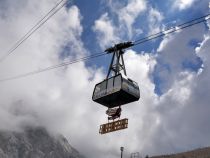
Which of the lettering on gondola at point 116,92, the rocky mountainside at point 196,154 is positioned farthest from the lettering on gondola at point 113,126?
the rocky mountainside at point 196,154

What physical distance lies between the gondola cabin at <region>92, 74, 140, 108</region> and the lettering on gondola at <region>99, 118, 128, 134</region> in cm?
219

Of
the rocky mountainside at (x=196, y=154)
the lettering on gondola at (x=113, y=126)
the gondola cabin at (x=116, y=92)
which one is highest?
the rocky mountainside at (x=196, y=154)

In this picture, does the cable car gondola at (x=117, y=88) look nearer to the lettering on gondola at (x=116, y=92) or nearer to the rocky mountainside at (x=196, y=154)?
the lettering on gondola at (x=116, y=92)

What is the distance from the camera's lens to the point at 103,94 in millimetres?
26812

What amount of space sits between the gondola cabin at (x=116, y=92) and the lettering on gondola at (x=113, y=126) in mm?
2194

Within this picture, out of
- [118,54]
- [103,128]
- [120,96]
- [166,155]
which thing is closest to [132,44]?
[118,54]

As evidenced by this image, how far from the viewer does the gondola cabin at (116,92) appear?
25.9m

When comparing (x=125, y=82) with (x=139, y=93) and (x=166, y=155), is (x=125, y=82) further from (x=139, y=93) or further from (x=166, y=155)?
(x=166, y=155)

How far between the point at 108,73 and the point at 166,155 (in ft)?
188

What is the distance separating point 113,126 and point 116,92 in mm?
2442

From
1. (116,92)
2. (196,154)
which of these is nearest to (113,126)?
(116,92)

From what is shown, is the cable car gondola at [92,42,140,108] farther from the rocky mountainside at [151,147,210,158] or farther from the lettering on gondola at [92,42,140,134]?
the rocky mountainside at [151,147,210,158]

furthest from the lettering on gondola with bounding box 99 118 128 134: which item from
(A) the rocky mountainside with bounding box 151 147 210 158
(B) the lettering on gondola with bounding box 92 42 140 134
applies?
(A) the rocky mountainside with bounding box 151 147 210 158

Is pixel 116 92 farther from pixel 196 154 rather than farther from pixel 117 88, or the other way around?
pixel 196 154
